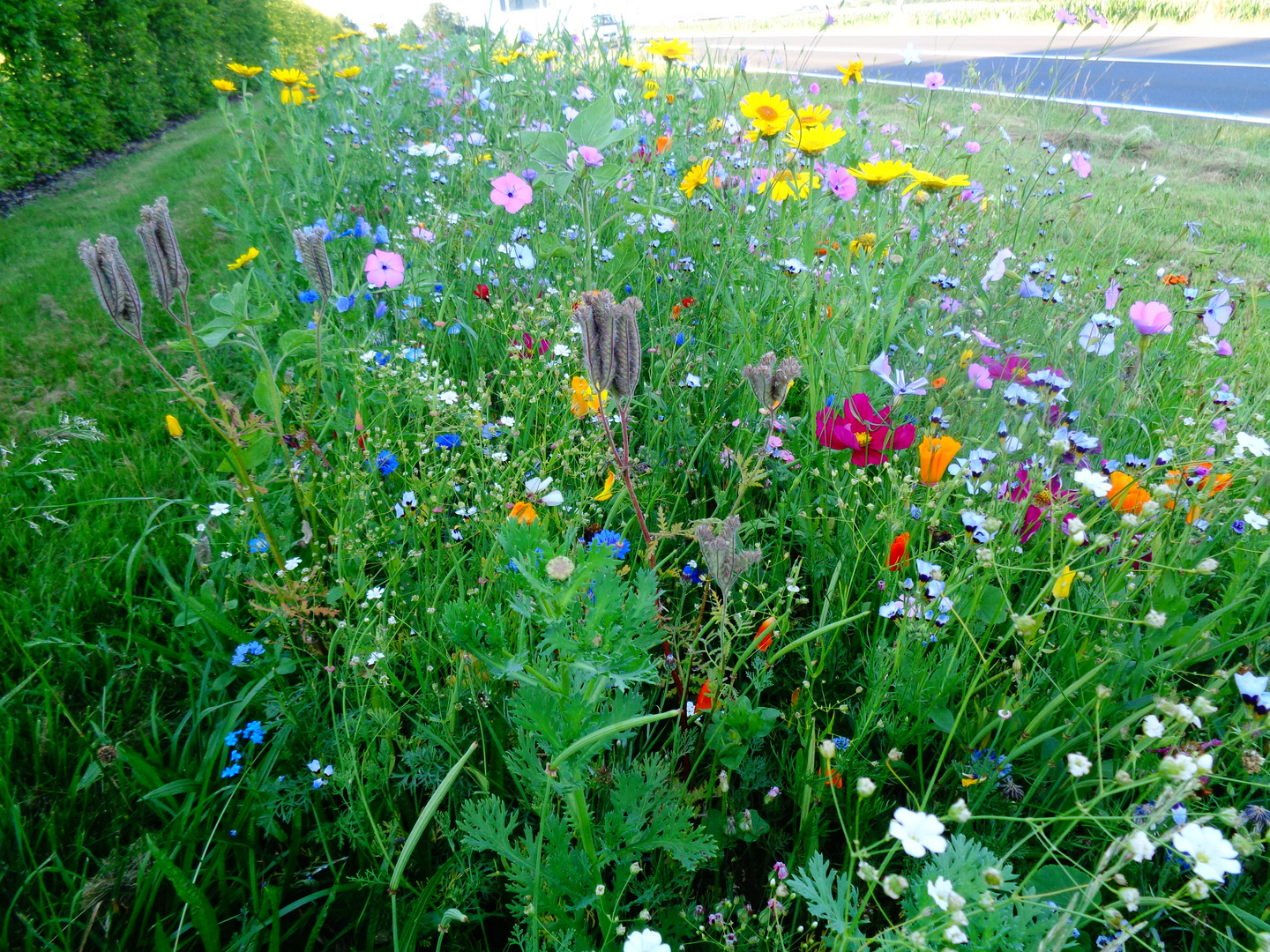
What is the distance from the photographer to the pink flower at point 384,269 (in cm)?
198

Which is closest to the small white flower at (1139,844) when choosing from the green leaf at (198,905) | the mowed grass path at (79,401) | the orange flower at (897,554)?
the orange flower at (897,554)

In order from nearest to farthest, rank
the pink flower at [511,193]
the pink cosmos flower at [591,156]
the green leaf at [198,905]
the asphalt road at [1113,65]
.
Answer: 1. the green leaf at [198,905]
2. the pink cosmos flower at [591,156]
3. the pink flower at [511,193]
4. the asphalt road at [1113,65]

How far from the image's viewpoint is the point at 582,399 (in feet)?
4.84

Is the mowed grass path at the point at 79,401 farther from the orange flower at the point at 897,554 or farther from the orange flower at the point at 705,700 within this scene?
the orange flower at the point at 897,554

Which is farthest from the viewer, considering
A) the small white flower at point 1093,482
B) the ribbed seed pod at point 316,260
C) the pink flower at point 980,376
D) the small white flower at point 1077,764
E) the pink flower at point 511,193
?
the pink flower at point 511,193

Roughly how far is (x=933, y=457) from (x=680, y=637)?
553mm

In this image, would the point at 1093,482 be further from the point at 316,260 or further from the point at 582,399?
the point at 316,260

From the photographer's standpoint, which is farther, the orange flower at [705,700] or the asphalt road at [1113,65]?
the asphalt road at [1113,65]

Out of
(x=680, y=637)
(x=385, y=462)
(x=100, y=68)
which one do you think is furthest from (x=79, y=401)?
(x=100, y=68)

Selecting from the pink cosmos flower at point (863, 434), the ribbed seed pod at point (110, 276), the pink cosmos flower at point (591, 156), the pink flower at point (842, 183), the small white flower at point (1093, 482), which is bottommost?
the pink cosmos flower at point (863, 434)

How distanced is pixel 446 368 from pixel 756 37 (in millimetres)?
14367

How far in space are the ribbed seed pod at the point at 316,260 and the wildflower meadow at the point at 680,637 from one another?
0.04 ft

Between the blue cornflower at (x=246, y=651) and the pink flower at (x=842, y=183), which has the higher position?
the pink flower at (x=842, y=183)

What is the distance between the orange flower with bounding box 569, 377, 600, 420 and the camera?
1.46 metres
